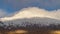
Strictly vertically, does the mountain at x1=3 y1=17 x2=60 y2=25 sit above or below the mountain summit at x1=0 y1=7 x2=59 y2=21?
below

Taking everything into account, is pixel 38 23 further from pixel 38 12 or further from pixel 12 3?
pixel 12 3

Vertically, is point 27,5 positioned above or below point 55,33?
above

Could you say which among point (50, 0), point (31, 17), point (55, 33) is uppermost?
point (50, 0)

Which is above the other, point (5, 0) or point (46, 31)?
point (5, 0)

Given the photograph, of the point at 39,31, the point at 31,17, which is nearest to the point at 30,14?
the point at 31,17

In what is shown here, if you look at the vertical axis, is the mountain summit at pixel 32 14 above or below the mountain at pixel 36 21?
above

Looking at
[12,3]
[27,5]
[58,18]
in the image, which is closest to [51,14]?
[58,18]

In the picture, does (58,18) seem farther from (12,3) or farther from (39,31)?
(12,3)

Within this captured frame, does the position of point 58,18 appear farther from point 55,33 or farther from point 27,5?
point 27,5
